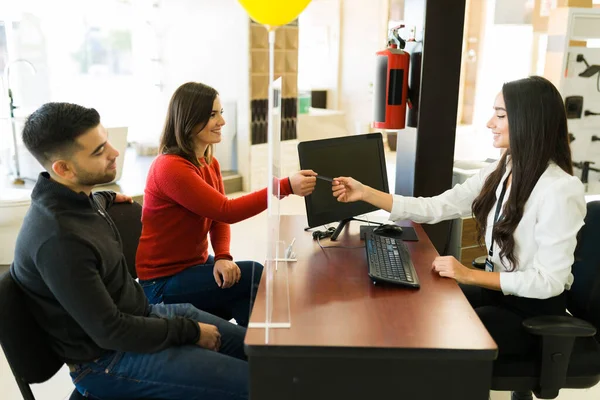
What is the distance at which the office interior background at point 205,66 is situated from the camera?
15.2 ft

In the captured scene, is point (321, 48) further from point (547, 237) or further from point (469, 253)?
point (547, 237)

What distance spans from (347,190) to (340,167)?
0.10 metres

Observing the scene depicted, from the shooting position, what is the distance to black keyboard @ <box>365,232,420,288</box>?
167 centimetres

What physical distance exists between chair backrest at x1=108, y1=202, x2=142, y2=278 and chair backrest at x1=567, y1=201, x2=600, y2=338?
1.55 meters

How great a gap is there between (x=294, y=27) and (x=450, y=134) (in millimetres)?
3009

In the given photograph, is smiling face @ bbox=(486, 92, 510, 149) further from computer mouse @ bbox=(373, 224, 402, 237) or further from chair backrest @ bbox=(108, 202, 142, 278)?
chair backrest @ bbox=(108, 202, 142, 278)

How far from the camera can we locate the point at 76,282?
1352 millimetres

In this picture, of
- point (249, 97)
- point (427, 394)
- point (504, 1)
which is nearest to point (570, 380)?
point (427, 394)

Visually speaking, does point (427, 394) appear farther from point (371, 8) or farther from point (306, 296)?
point (371, 8)

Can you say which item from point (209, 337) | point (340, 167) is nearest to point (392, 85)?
point (340, 167)

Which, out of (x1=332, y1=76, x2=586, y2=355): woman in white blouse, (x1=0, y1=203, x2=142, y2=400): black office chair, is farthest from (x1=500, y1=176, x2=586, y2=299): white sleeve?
(x1=0, y1=203, x2=142, y2=400): black office chair

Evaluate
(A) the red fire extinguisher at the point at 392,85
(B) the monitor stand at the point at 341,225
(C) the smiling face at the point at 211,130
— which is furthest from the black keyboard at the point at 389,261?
(A) the red fire extinguisher at the point at 392,85

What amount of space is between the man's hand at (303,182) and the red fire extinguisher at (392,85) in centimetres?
92

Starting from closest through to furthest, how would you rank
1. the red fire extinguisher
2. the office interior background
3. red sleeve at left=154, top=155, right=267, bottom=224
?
red sleeve at left=154, top=155, right=267, bottom=224, the red fire extinguisher, the office interior background
